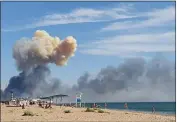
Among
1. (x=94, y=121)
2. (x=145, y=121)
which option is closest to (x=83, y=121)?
(x=94, y=121)

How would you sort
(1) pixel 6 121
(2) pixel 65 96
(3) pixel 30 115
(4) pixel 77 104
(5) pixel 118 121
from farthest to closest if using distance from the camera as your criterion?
(2) pixel 65 96, (4) pixel 77 104, (3) pixel 30 115, (5) pixel 118 121, (1) pixel 6 121

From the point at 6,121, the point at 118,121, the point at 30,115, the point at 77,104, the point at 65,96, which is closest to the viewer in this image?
the point at 6,121

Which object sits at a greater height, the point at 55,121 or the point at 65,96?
the point at 65,96

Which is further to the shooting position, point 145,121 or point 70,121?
point 145,121

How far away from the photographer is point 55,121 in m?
28.3

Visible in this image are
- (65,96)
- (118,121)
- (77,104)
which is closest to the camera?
(118,121)

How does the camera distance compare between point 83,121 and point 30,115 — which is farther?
point 30,115

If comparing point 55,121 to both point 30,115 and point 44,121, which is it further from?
point 30,115

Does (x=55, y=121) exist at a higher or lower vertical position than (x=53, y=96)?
lower

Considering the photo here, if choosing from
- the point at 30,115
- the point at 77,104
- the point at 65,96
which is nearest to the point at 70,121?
the point at 30,115

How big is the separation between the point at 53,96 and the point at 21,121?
6359 cm

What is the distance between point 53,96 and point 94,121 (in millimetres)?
63186

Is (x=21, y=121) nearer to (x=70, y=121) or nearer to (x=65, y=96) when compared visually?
(x=70, y=121)

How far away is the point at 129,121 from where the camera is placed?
30234 millimetres
